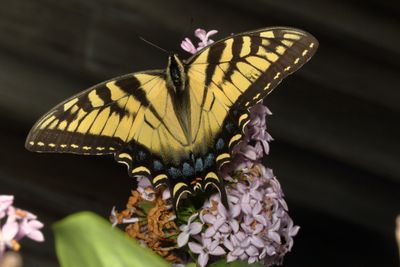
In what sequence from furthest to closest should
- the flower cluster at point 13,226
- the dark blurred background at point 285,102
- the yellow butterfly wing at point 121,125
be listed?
the dark blurred background at point 285,102
the yellow butterfly wing at point 121,125
the flower cluster at point 13,226

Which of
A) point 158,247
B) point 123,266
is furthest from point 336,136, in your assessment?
point 123,266

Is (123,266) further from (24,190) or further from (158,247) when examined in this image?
(24,190)

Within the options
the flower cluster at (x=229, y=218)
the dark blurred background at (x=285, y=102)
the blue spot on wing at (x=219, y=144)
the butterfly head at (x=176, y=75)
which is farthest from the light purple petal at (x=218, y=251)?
the dark blurred background at (x=285, y=102)

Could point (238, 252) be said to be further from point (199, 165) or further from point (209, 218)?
point (199, 165)

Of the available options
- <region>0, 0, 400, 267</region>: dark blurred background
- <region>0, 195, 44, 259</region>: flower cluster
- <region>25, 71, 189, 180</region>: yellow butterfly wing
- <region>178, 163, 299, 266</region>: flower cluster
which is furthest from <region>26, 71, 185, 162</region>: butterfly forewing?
<region>0, 0, 400, 267</region>: dark blurred background

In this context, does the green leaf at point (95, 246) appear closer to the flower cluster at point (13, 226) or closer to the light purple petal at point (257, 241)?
the flower cluster at point (13, 226)

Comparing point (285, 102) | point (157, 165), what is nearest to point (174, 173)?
point (157, 165)

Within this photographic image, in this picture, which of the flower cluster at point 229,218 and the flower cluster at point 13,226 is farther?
the flower cluster at point 229,218

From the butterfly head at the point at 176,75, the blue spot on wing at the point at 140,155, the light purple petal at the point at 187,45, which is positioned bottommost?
the blue spot on wing at the point at 140,155
